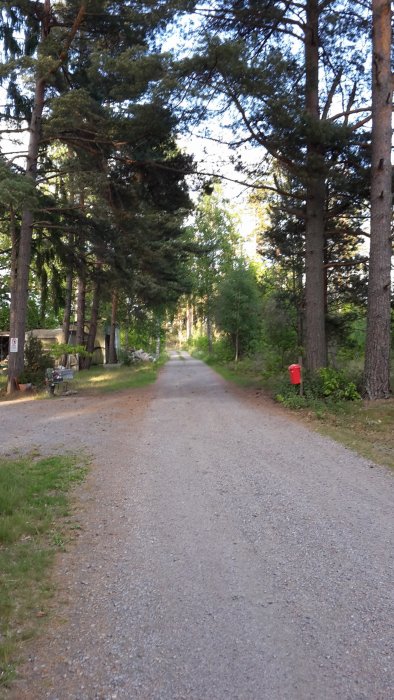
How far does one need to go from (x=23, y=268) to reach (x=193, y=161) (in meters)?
6.90

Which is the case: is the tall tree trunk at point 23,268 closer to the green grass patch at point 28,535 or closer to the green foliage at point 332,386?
the green foliage at point 332,386

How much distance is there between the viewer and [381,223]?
12414mm

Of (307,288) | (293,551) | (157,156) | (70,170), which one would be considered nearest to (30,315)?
(70,170)

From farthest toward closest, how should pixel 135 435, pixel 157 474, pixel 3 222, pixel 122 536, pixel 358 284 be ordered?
pixel 3 222, pixel 358 284, pixel 135 435, pixel 157 474, pixel 122 536

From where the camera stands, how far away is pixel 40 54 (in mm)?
15156

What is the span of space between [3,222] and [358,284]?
1386 centimetres

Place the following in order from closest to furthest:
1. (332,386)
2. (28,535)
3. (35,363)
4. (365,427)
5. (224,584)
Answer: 1. (224,584)
2. (28,535)
3. (365,427)
4. (332,386)
5. (35,363)

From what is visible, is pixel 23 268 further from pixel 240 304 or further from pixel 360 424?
pixel 240 304

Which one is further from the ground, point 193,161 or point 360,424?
point 193,161

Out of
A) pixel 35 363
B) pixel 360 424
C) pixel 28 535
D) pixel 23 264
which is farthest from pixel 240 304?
pixel 28 535

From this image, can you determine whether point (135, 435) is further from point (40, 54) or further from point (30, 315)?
point (30, 315)

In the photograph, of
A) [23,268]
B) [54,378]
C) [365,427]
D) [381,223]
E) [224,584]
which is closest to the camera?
[224,584]

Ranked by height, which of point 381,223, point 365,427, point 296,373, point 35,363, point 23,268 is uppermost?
point 381,223

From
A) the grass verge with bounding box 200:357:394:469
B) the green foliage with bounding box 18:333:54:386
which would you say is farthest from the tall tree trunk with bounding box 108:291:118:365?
the grass verge with bounding box 200:357:394:469
